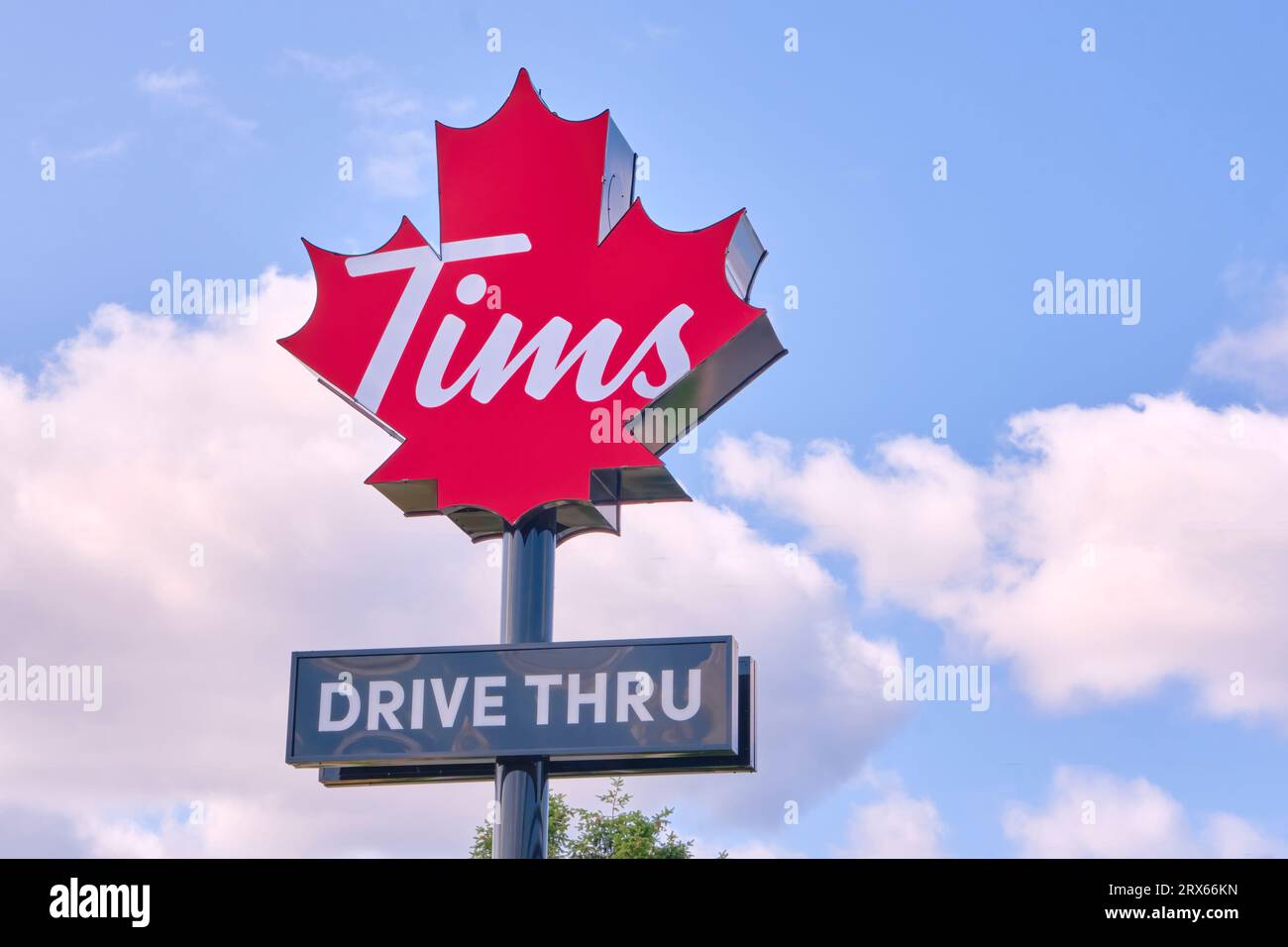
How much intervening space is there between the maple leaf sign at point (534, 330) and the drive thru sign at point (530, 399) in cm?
2

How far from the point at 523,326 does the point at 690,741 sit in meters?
4.55

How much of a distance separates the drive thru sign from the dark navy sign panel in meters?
0.02

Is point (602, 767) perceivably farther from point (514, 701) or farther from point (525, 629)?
point (525, 629)

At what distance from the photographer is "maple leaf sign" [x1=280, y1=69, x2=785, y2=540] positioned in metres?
16.5

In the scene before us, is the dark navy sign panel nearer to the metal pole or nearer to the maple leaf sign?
the metal pole

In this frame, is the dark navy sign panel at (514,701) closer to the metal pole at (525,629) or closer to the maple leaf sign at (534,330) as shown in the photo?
the metal pole at (525,629)

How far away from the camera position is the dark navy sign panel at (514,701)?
15.2 meters

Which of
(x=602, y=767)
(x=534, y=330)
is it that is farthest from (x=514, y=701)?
(x=534, y=330)

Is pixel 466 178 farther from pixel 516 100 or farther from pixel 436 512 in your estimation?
pixel 436 512
